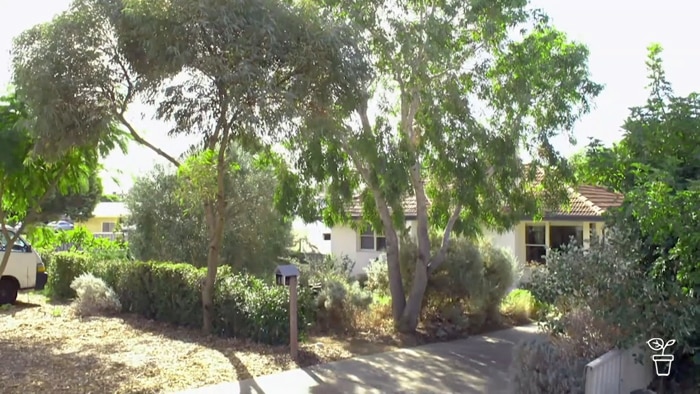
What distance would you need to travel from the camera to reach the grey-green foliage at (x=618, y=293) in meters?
7.46

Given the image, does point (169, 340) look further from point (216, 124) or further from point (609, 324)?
point (609, 324)

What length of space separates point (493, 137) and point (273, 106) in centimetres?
417

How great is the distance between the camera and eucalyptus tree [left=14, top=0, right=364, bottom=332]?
9938mm

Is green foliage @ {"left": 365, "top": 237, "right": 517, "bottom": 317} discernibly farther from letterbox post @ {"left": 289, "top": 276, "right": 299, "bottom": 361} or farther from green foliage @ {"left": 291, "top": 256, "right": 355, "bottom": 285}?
letterbox post @ {"left": 289, "top": 276, "right": 299, "bottom": 361}

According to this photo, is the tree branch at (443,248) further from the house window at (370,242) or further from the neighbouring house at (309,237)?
the house window at (370,242)

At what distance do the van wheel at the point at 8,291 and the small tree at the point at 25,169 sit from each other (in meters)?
3.15

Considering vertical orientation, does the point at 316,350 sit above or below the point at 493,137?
below

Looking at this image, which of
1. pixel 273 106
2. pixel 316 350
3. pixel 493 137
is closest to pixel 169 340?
pixel 316 350

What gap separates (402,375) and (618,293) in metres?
3.48

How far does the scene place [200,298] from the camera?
13.3 m

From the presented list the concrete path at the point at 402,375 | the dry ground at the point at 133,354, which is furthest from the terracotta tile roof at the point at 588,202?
the concrete path at the point at 402,375

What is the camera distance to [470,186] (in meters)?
12.4

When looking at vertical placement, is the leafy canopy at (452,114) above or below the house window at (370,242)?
above

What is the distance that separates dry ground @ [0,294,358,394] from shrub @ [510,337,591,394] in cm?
362
